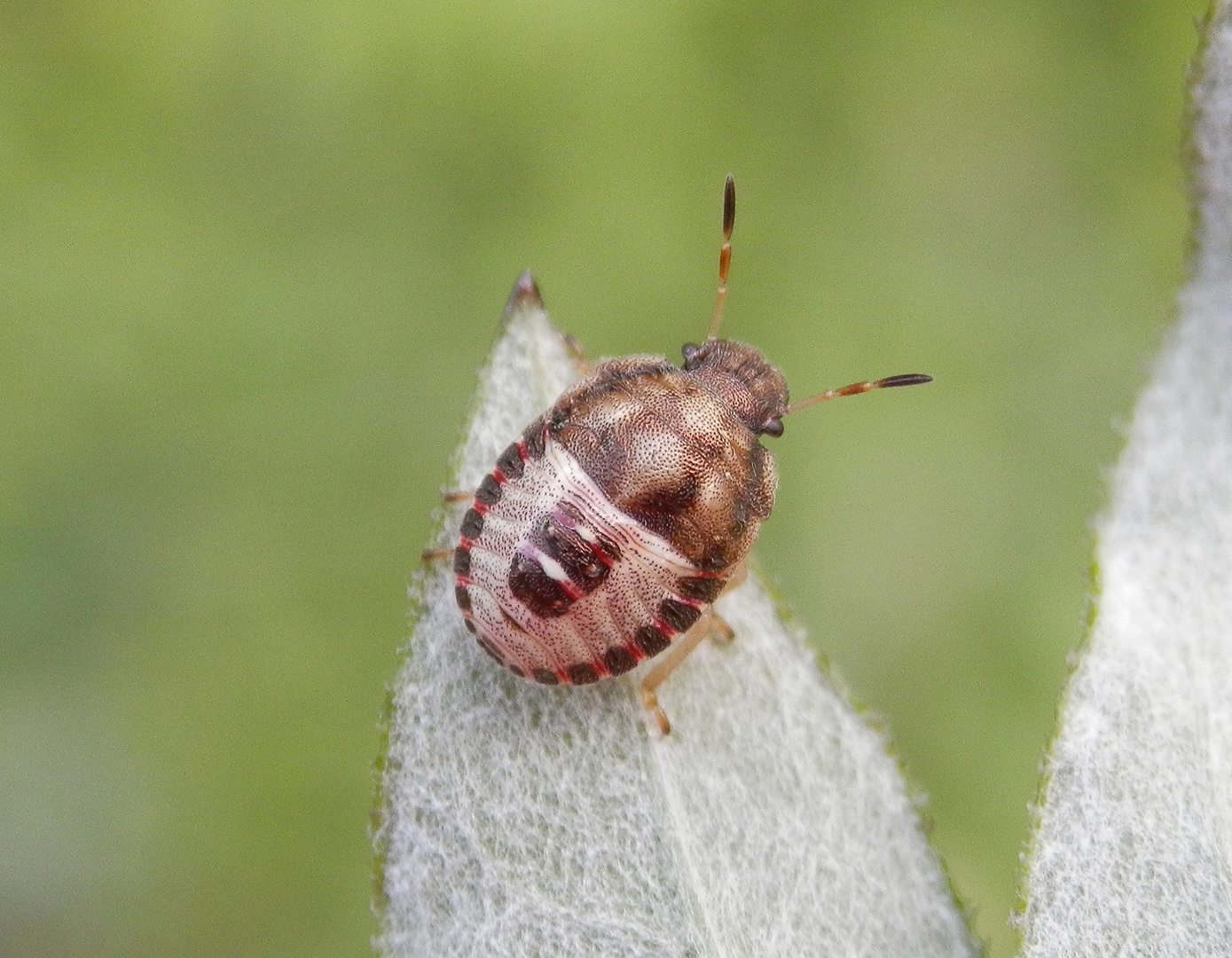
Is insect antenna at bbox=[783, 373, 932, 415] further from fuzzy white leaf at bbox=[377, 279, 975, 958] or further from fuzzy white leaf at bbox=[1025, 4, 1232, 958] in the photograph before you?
fuzzy white leaf at bbox=[377, 279, 975, 958]

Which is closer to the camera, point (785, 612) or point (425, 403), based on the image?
point (785, 612)

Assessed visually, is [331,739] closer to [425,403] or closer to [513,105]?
[425,403]

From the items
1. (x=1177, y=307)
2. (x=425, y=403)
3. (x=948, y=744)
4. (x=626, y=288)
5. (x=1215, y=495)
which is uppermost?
(x=1177, y=307)

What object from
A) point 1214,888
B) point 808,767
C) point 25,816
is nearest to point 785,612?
point 808,767

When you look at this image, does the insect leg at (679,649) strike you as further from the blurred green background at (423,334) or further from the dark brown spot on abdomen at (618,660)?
the blurred green background at (423,334)

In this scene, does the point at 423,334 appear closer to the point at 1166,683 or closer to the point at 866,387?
the point at 866,387

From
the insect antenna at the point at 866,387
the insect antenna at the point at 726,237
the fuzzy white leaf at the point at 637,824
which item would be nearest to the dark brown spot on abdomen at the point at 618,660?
the fuzzy white leaf at the point at 637,824

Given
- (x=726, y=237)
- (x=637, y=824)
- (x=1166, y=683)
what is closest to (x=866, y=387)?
(x=726, y=237)
